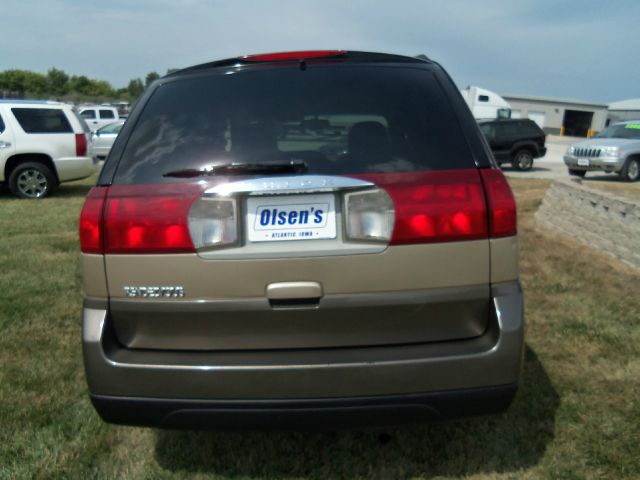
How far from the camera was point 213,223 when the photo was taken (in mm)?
2039

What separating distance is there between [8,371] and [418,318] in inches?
103

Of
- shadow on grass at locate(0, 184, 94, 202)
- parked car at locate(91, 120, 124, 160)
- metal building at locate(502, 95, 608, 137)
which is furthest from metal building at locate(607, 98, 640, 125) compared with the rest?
shadow on grass at locate(0, 184, 94, 202)

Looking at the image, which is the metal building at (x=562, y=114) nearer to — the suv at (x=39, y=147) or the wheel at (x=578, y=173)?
the wheel at (x=578, y=173)

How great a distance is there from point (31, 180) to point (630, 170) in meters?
13.4

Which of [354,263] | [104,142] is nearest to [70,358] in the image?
[354,263]

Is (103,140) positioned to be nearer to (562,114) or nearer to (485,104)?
(485,104)

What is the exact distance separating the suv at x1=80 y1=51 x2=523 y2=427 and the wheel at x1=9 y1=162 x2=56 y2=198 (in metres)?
9.60

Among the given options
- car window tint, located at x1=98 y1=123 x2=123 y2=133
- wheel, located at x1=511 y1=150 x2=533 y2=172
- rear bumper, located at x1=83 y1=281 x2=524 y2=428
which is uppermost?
rear bumper, located at x1=83 y1=281 x2=524 y2=428

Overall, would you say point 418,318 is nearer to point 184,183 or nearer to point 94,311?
point 184,183

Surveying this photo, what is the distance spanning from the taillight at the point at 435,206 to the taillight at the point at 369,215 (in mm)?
25

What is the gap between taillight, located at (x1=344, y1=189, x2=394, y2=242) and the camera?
79.9 inches

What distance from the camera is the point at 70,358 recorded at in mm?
3633

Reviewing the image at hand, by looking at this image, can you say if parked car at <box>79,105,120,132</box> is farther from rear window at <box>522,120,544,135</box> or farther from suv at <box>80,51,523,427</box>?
suv at <box>80,51,523,427</box>

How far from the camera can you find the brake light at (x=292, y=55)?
245 centimetres
